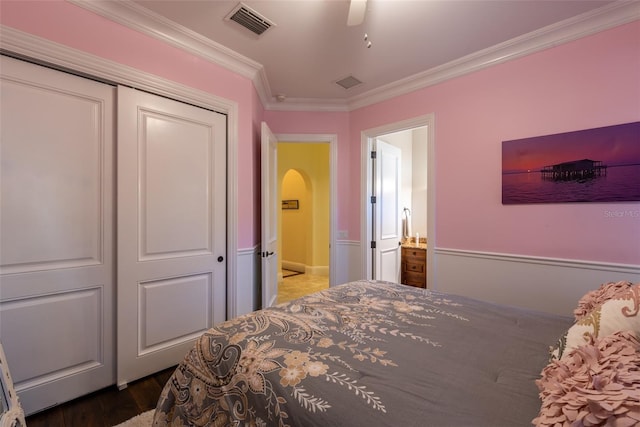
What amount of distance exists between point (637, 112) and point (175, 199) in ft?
11.0

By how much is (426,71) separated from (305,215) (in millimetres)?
3717

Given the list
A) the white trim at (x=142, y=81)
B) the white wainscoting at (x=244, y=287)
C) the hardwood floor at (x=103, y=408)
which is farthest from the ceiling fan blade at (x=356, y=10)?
the hardwood floor at (x=103, y=408)

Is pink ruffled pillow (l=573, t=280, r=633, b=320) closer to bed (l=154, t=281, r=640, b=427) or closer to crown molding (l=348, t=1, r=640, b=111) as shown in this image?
bed (l=154, t=281, r=640, b=427)

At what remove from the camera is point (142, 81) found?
1993 millimetres

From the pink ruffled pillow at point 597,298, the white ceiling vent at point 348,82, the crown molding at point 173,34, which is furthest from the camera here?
the white ceiling vent at point 348,82

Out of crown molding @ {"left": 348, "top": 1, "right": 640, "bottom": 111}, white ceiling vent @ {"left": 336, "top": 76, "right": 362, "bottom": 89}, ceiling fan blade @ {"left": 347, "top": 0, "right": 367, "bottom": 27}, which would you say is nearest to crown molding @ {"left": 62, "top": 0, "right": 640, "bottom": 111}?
crown molding @ {"left": 348, "top": 1, "right": 640, "bottom": 111}

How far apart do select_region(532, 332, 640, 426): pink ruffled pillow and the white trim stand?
2.29m

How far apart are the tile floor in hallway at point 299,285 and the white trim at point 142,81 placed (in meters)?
1.86

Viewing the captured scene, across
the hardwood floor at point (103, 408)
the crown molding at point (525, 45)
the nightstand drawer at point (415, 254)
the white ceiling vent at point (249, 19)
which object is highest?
the white ceiling vent at point (249, 19)

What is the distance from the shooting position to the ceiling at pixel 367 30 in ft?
6.13

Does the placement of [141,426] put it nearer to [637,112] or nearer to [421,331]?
[421,331]

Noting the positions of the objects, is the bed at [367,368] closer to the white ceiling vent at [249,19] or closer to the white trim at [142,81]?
the white trim at [142,81]

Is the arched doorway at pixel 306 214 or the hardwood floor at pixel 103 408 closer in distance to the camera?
the hardwood floor at pixel 103 408

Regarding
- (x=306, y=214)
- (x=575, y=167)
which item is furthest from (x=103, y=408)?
(x=306, y=214)
